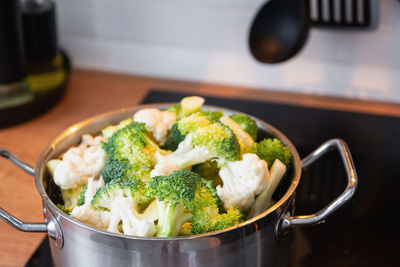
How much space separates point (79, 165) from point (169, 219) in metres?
0.22

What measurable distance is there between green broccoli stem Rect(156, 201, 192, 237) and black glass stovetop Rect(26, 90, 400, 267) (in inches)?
12.2

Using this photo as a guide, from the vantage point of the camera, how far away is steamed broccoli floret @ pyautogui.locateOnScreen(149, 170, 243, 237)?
2.29ft

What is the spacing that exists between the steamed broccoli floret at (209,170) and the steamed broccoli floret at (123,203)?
0.40 ft

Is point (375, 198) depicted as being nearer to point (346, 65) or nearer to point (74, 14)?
point (346, 65)

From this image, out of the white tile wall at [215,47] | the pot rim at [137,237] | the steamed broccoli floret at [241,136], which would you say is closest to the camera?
the pot rim at [137,237]

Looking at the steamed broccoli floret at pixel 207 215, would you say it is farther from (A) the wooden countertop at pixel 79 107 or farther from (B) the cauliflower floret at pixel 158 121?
(A) the wooden countertop at pixel 79 107

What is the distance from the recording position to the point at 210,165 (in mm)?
834

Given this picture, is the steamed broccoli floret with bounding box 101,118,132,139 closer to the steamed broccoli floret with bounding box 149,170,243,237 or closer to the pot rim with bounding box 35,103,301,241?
the pot rim with bounding box 35,103,301,241

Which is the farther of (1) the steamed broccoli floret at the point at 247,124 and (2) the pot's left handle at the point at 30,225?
(1) the steamed broccoli floret at the point at 247,124

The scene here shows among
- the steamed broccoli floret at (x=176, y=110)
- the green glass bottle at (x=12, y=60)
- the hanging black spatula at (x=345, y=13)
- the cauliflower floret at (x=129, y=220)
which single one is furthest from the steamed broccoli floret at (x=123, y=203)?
the hanging black spatula at (x=345, y=13)

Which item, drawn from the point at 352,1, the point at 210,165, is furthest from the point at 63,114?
the point at 352,1

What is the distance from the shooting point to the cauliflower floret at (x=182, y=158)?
2.57 ft

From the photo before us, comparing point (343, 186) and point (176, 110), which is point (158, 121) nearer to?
point (176, 110)

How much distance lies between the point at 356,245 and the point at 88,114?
797 millimetres
